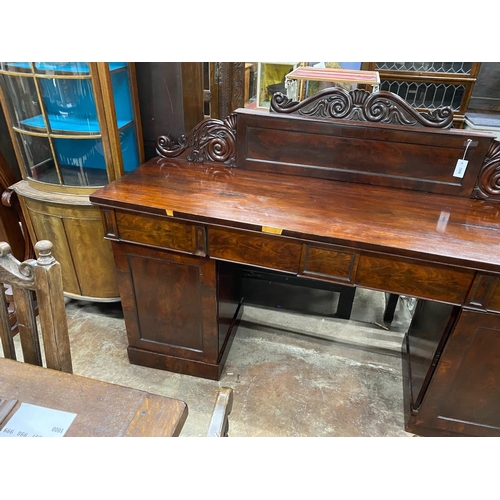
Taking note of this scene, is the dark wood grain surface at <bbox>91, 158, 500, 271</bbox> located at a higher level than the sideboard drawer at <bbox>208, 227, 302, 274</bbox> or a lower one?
higher

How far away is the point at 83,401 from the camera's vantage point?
2.76 ft

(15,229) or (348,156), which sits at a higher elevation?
(348,156)

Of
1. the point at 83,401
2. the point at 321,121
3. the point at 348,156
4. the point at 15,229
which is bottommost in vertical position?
Answer: the point at 15,229

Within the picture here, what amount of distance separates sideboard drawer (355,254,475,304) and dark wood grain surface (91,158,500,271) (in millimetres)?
59

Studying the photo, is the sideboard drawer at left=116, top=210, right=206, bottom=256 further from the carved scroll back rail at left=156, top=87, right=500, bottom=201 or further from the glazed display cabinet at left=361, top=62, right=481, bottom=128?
the glazed display cabinet at left=361, top=62, right=481, bottom=128

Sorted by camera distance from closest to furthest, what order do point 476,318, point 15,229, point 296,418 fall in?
point 476,318
point 296,418
point 15,229

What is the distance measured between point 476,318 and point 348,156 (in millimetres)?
782

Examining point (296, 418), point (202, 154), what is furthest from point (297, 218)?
point (296, 418)

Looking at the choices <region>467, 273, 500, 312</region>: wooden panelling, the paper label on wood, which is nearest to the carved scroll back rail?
<region>467, 273, 500, 312</region>: wooden panelling

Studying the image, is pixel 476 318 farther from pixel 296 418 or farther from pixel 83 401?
pixel 83 401

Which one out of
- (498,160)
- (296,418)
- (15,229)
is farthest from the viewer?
(15,229)

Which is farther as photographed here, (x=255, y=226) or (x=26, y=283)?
(x=255, y=226)

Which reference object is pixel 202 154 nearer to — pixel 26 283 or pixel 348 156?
pixel 348 156

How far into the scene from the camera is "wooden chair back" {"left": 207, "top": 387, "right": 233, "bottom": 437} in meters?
0.81
